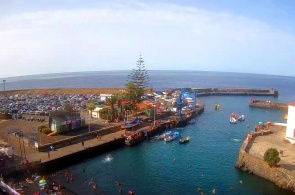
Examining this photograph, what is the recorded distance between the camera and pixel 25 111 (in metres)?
66.6

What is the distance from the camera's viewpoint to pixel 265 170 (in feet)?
106

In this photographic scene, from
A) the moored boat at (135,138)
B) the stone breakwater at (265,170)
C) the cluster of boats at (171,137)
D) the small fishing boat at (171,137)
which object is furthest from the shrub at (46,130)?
the stone breakwater at (265,170)

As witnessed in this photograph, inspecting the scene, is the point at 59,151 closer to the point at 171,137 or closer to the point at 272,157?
the point at 171,137

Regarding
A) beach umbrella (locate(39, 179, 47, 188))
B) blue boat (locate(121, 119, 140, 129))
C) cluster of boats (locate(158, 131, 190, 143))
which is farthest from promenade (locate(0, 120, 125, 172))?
cluster of boats (locate(158, 131, 190, 143))

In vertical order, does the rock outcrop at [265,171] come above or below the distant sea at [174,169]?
above

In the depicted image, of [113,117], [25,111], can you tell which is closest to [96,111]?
[113,117]

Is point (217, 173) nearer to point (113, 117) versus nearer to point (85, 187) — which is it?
point (85, 187)

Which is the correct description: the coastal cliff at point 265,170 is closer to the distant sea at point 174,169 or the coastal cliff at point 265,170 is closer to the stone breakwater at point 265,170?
the stone breakwater at point 265,170

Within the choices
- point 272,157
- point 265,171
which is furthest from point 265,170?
point 272,157

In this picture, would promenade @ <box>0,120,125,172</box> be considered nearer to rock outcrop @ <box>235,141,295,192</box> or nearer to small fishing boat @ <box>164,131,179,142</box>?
small fishing boat @ <box>164,131,179,142</box>

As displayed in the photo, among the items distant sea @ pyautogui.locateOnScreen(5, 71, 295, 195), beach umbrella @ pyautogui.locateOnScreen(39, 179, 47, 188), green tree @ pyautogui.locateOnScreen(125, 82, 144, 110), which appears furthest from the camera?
green tree @ pyautogui.locateOnScreen(125, 82, 144, 110)

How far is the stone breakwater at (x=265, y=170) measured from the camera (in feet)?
97.7

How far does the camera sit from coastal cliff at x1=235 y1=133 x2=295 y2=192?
97.6 feet

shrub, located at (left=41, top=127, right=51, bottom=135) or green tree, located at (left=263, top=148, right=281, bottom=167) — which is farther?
shrub, located at (left=41, top=127, right=51, bottom=135)
